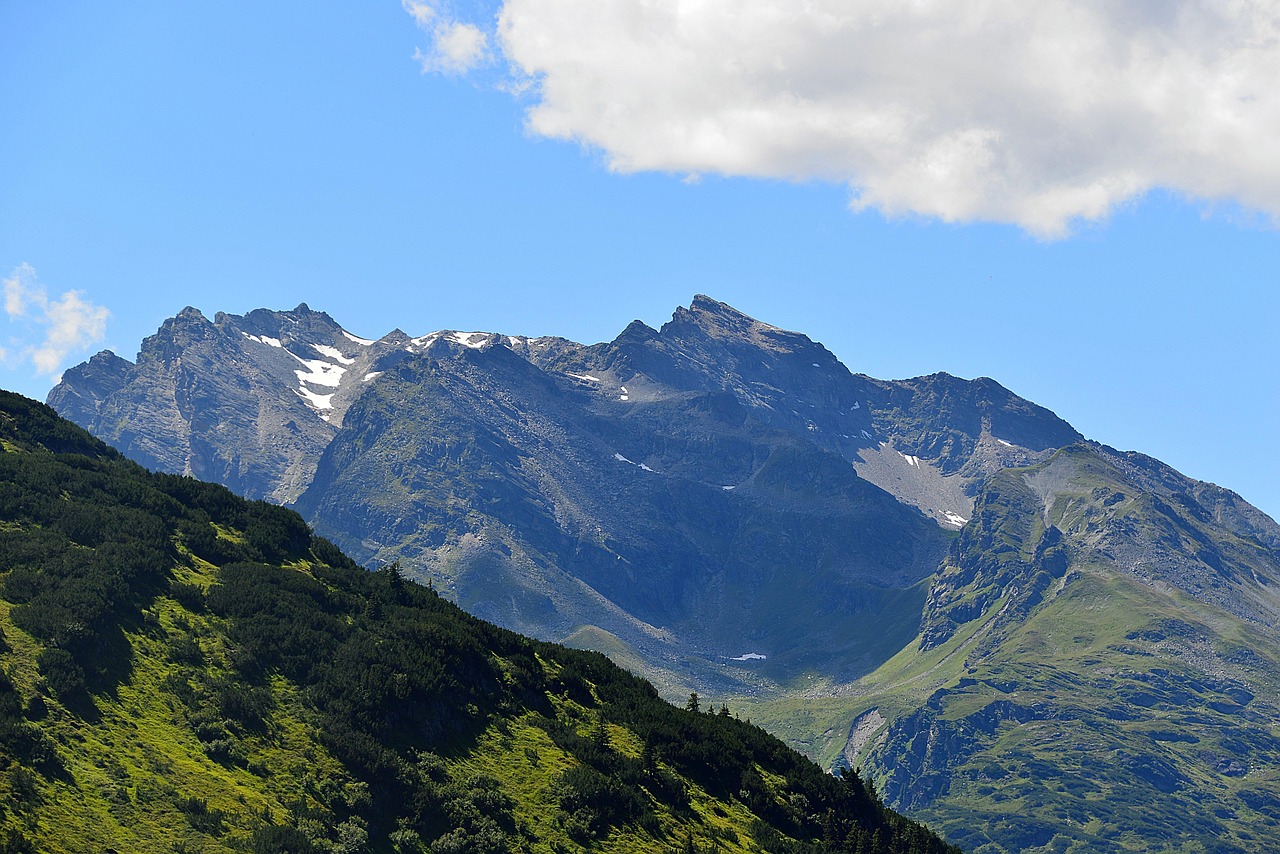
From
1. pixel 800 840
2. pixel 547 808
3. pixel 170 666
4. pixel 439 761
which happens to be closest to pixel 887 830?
pixel 800 840

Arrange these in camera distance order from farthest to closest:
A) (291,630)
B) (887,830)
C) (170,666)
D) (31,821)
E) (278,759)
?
(887,830), (291,630), (170,666), (278,759), (31,821)

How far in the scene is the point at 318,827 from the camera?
92.9 meters

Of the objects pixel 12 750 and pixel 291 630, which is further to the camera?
pixel 291 630

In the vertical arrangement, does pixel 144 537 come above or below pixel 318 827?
above

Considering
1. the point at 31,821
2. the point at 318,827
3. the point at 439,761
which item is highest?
the point at 439,761

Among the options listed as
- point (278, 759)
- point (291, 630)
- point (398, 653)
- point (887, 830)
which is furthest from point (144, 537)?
point (887, 830)

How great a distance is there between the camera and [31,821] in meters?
78.9

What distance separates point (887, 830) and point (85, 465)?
103 metres

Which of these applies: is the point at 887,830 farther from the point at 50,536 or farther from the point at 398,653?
the point at 50,536

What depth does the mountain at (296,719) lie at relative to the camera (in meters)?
90.2

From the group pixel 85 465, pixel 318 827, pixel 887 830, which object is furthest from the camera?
pixel 85 465

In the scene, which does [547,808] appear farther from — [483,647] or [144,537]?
[144,537]

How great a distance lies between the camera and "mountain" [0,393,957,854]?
296ft

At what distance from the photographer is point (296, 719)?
108 m
